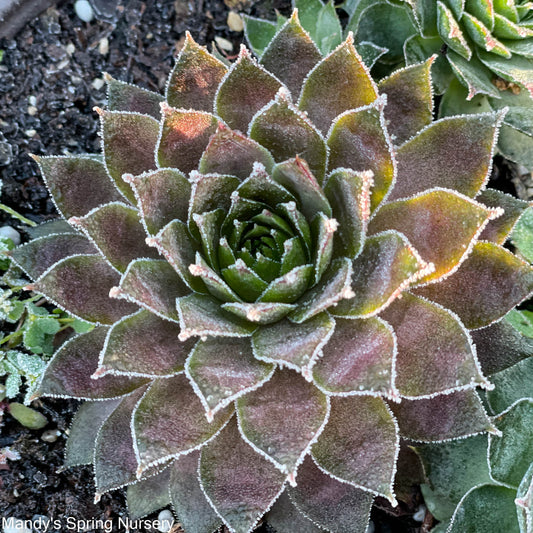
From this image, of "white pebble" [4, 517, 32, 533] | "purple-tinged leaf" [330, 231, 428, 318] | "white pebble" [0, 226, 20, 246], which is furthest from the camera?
"white pebble" [0, 226, 20, 246]

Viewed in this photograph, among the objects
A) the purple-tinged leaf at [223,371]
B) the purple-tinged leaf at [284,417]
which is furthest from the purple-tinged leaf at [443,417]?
the purple-tinged leaf at [223,371]

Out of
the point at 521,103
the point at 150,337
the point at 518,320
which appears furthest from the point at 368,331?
the point at 521,103

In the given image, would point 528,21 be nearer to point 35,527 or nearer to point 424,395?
point 424,395

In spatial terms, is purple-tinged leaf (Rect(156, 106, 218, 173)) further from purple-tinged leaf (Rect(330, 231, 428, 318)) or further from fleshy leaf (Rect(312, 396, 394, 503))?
fleshy leaf (Rect(312, 396, 394, 503))

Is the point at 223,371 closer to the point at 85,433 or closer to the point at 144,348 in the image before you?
the point at 144,348

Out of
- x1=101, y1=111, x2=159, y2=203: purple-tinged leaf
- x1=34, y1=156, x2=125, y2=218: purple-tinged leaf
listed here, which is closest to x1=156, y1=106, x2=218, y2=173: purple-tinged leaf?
x1=101, y1=111, x2=159, y2=203: purple-tinged leaf

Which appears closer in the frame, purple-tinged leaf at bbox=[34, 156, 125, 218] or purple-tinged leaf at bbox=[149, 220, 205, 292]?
purple-tinged leaf at bbox=[149, 220, 205, 292]

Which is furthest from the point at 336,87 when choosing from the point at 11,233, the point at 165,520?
the point at 165,520
